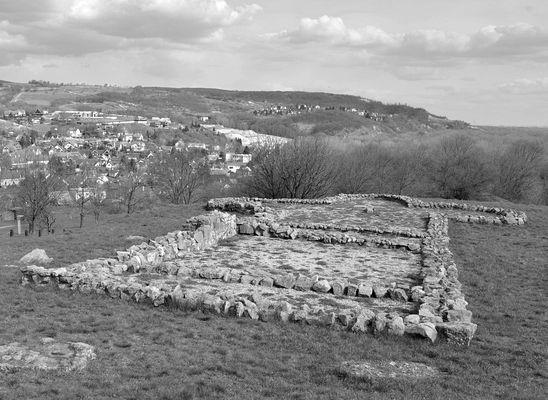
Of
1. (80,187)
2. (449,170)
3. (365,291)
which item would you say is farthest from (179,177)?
(365,291)

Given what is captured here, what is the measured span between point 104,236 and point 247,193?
86.6 feet

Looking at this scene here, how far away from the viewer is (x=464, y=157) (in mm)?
64750

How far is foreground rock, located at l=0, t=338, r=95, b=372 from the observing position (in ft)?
27.6

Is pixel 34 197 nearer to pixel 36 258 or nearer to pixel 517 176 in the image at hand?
pixel 36 258

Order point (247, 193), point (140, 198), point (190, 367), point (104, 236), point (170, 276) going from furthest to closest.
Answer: point (140, 198)
point (247, 193)
point (104, 236)
point (170, 276)
point (190, 367)

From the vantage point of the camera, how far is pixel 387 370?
8.99 metres

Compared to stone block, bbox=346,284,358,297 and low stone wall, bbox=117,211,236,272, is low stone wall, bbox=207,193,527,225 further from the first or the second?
stone block, bbox=346,284,358,297

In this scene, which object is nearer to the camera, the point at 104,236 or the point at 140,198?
the point at 104,236

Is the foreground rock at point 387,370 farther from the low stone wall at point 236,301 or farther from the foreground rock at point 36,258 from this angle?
the foreground rock at point 36,258

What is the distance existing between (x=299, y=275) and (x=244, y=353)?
5312 millimetres

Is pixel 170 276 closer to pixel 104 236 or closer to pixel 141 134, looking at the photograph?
pixel 104 236

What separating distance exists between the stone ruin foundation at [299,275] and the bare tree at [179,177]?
25.0 metres

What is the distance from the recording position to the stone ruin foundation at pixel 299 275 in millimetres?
11430

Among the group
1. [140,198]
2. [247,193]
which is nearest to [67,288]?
[247,193]
